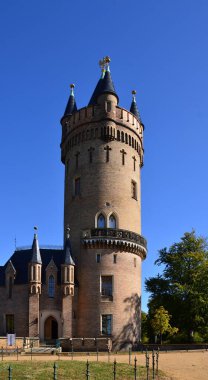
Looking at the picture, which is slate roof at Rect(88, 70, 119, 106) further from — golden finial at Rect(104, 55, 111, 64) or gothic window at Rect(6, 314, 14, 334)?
gothic window at Rect(6, 314, 14, 334)

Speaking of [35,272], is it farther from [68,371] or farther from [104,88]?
[68,371]

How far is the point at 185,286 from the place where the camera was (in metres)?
52.6

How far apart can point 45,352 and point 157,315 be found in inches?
532

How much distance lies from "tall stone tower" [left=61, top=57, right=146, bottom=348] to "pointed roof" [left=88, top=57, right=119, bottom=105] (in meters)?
0.12

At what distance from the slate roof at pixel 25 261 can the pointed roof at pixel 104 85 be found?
17452 millimetres

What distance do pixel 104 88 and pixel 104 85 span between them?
66 centimetres

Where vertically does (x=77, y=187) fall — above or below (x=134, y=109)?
below

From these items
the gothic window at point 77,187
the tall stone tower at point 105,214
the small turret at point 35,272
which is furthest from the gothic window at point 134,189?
the small turret at point 35,272

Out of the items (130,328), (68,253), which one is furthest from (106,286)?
(68,253)

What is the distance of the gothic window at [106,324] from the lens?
4847 centimetres

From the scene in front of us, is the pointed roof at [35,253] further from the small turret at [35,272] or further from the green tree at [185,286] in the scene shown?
the green tree at [185,286]

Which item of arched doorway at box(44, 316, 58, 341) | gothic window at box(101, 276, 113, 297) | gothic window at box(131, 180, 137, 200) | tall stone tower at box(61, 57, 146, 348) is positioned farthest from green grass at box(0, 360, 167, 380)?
gothic window at box(131, 180, 137, 200)

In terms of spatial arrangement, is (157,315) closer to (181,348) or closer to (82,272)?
(181,348)

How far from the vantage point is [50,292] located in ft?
161
